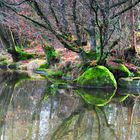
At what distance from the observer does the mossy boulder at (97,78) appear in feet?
58.5

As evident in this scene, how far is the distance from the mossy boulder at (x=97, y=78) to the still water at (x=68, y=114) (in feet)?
2.96

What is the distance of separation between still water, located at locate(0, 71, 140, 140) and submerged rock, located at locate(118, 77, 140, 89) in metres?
1.19

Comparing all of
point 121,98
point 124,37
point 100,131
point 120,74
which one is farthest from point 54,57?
point 100,131

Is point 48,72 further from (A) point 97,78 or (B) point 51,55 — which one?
(A) point 97,78

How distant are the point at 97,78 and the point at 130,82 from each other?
149 cm

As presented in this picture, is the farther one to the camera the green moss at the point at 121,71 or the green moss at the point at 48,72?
the green moss at the point at 48,72

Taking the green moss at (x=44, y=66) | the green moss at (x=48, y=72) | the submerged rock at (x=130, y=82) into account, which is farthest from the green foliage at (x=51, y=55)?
the submerged rock at (x=130, y=82)

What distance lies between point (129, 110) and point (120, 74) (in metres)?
6.57

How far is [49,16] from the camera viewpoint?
22.2m

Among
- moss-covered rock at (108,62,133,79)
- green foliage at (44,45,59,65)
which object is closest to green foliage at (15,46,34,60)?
green foliage at (44,45,59,65)

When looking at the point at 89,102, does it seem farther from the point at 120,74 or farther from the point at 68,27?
the point at 68,27

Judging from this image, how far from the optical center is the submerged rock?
58.6 ft

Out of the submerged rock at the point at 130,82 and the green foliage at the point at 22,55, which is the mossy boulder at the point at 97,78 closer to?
the submerged rock at the point at 130,82

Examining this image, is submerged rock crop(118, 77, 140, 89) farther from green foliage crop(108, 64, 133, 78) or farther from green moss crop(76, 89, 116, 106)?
green moss crop(76, 89, 116, 106)
